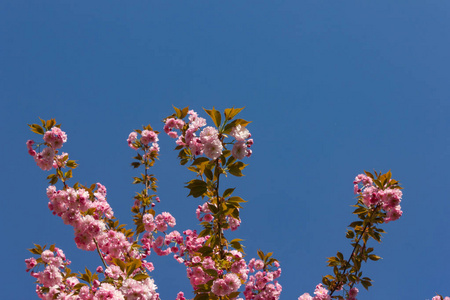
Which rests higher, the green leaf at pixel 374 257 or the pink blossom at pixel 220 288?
the green leaf at pixel 374 257

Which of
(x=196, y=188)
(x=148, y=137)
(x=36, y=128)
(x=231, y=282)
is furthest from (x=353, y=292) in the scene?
(x=36, y=128)

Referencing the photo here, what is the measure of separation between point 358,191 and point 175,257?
3661 mm

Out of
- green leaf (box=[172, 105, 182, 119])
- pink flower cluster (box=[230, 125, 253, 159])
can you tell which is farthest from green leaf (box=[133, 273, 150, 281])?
green leaf (box=[172, 105, 182, 119])

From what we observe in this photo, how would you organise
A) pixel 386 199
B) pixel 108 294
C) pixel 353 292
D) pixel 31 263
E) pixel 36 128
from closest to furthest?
pixel 108 294 < pixel 386 199 < pixel 36 128 < pixel 353 292 < pixel 31 263

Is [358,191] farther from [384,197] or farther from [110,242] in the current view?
[110,242]

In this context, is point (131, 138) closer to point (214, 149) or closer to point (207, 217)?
point (207, 217)

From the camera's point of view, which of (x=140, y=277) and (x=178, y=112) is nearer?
(x=140, y=277)

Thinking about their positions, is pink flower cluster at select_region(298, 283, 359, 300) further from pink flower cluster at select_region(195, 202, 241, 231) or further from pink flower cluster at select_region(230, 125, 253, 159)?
pink flower cluster at select_region(230, 125, 253, 159)

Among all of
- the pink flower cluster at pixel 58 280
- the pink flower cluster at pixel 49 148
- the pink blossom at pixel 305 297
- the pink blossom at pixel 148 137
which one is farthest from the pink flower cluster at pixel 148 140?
the pink blossom at pixel 305 297

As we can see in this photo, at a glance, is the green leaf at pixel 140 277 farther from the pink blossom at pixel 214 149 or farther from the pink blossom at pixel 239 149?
the pink blossom at pixel 239 149

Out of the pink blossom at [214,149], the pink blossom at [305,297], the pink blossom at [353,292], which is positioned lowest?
the pink blossom at [353,292]

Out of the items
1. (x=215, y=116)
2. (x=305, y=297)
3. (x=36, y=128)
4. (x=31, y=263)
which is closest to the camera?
(x=215, y=116)

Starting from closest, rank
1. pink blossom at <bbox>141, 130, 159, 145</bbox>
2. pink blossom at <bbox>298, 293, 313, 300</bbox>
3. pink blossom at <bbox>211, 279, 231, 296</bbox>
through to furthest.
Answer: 1. pink blossom at <bbox>211, 279, 231, 296</bbox>
2. pink blossom at <bbox>298, 293, 313, 300</bbox>
3. pink blossom at <bbox>141, 130, 159, 145</bbox>

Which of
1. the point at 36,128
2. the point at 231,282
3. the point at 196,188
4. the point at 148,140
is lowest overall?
the point at 231,282
